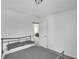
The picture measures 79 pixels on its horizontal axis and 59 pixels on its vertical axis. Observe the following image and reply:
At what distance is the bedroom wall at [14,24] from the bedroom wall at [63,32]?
1.50 m

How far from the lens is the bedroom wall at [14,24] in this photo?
264 cm

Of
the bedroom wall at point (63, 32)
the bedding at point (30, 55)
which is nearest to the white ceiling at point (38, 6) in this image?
the bedroom wall at point (63, 32)

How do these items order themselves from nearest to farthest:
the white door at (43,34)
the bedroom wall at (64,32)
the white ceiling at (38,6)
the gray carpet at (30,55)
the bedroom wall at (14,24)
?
the gray carpet at (30,55) < the white ceiling at (38,6) < the bedroom wall at (14,24) < the bedroom wall at (64,32) < the white door at (43,34)

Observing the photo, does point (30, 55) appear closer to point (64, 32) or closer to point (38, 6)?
point (38, 6)

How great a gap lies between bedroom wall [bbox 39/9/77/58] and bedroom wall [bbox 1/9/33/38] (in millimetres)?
1497

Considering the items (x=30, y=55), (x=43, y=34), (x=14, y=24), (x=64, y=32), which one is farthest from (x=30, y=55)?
(x=43, y=34)

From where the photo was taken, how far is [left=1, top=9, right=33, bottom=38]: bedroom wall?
2.64 metres

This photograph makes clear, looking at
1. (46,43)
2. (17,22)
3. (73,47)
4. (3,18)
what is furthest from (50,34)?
(3,18)

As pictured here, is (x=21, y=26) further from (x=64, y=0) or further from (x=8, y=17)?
(x=64, y=0)

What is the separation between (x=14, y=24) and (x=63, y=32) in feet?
8.65

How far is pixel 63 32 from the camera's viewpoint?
128 inches

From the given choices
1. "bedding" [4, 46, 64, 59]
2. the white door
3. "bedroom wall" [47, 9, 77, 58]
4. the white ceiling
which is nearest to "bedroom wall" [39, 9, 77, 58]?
"bedroom wall" [47, 9, 77, 58]

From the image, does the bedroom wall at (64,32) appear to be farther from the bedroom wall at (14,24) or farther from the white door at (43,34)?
the bedroom wall at (14,24)

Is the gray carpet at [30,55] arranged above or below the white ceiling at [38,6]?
below
